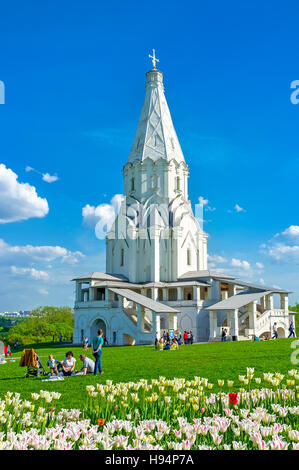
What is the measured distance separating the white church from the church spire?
12 cm

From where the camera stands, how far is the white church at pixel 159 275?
126 ft

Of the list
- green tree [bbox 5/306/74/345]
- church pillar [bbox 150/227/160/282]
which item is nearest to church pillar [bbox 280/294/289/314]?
church pillar [bbox 150/227/160/282]

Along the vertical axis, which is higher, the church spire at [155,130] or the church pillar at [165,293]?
the church spire at [155,130]

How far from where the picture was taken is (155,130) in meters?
51.3

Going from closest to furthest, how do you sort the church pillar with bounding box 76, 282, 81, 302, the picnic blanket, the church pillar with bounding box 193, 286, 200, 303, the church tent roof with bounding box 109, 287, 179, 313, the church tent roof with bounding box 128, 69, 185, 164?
1. the picnic blanket
2. the church tent roof with bounding box 109, 287, 179, 313
3. the church pillar with bounding box 193, 286, 200, 303
4. the church pillar with bounding box 76, 282, 81, 302
5. the church tent roof with bounding box 128, 69, 185, 164

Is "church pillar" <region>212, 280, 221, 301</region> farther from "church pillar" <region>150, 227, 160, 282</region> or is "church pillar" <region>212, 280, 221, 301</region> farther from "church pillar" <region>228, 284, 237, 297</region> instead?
"church pillar" <region>150, 227, 160, 282</region>

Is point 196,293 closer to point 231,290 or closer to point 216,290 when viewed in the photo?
point 216,290

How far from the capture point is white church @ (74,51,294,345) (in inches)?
1515

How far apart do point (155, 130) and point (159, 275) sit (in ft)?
56.8

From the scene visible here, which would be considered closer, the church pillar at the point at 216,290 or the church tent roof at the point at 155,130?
the church pillar at the point at 216,290

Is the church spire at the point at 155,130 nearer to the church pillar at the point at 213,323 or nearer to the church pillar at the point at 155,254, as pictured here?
the church pillar at the point at 155,254

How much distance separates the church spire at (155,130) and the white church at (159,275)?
0.39 ft

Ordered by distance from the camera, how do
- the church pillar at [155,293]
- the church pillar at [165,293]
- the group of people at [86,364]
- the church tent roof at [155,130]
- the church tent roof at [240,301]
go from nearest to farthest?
the group of people at [86,364]
the church tent roof at [240,301]
the church pillar at [155,293]
the church pillar at [165,293]
the church tent roof at [155,130]

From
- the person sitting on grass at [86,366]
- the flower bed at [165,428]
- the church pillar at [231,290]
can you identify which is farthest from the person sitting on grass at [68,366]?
the church pillar at [231,290]
